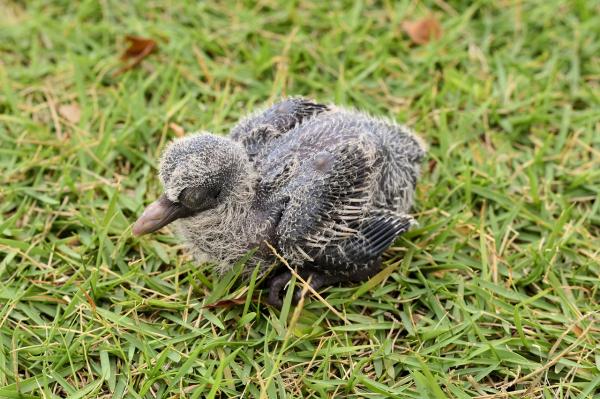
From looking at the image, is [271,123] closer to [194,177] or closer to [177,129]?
[194,177]

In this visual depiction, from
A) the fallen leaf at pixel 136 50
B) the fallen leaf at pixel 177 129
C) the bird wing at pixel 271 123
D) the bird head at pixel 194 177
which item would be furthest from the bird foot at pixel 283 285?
the fallen leaf at pixel 136 50

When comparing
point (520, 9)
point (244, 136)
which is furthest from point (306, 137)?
point (520, 9)

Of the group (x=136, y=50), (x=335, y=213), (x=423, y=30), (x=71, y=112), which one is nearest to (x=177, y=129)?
(x=71, y=112)

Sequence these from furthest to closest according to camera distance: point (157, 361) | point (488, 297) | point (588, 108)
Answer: point (588, 108) < point (488, 297) < point (157, 361)

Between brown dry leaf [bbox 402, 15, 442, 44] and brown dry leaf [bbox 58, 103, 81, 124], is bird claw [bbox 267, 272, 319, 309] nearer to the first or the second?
brown dry leaf [bbox 58, 103, 81, 124]

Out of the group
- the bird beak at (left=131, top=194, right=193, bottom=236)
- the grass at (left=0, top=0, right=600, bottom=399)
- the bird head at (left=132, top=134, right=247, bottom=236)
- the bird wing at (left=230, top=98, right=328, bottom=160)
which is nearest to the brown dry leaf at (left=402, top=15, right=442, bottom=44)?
the grass at (left=0, top=0, right=600, bottom=399)

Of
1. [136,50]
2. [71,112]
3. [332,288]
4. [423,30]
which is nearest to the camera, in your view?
[332,288]

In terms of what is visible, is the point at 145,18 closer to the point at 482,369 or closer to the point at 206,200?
the point at 206,200
